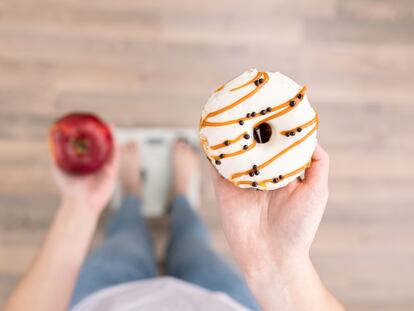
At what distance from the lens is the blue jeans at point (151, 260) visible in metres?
0.93

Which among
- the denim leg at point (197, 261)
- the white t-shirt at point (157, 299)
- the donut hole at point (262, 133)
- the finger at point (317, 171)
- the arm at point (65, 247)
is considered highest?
the donut hole at point (262, 133)

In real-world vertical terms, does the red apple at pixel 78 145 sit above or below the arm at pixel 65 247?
Answer: above

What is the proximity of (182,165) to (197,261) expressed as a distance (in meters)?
0.43

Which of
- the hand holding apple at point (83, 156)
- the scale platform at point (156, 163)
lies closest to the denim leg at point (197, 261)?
the scale platform at point (156, 163)

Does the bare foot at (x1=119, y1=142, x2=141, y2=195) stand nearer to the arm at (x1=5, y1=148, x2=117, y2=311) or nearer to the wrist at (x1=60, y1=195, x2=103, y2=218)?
the arm at (x1=5, y1=148, x2=117, y2=311)

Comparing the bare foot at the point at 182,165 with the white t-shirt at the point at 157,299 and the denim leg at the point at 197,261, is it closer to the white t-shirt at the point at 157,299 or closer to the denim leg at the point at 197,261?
the denim leg at the point at 197,261

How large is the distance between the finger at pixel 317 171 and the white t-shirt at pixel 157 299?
0.35m

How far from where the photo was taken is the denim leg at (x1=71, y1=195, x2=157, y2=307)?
3.08ft

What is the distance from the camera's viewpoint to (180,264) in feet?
3.43

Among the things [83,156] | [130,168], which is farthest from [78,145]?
[130,168]

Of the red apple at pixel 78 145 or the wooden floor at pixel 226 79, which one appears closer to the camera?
the red apple at pixel 78 145

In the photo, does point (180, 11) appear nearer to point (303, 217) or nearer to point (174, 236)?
point (174, 236)

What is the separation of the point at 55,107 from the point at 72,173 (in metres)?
0.42

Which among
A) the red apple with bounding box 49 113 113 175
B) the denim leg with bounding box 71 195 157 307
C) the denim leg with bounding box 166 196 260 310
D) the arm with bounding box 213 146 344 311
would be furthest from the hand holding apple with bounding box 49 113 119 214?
the arm with bounding box 213 146 344 311
